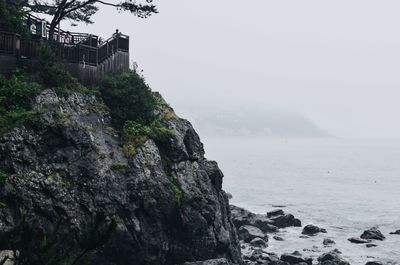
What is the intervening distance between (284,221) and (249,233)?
11.1 m

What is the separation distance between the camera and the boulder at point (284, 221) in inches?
2299

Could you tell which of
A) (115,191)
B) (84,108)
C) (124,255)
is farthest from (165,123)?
(124,255)

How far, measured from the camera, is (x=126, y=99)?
98.0 feet

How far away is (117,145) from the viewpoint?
27.2 metres

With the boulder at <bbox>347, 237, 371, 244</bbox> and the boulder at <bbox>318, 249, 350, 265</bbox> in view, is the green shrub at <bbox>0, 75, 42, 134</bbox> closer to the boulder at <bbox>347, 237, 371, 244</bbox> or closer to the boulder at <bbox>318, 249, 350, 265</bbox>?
the boulder at <bbox>318, 249, 350, 265</bbox>

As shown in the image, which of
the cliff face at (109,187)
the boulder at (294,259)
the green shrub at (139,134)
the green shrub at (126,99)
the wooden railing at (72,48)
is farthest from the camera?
the boulder at (294,259)

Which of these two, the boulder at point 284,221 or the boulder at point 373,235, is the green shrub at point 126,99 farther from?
the boulder at point 373,235

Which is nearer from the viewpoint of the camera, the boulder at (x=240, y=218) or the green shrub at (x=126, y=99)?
the green shrub at (x=126, y=99)

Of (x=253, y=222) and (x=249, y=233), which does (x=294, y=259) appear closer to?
(x=249, y=233)

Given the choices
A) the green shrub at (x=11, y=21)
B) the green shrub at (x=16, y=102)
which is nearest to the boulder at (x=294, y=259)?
the green shrub at (x=16, y=102)

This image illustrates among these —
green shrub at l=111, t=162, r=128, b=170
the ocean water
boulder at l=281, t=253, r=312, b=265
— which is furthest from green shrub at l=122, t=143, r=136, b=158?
the ocean water

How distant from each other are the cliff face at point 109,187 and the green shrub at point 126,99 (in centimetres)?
95

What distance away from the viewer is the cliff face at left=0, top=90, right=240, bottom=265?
22219 mm

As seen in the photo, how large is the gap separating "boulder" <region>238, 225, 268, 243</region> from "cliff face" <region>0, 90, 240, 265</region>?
1810cm
